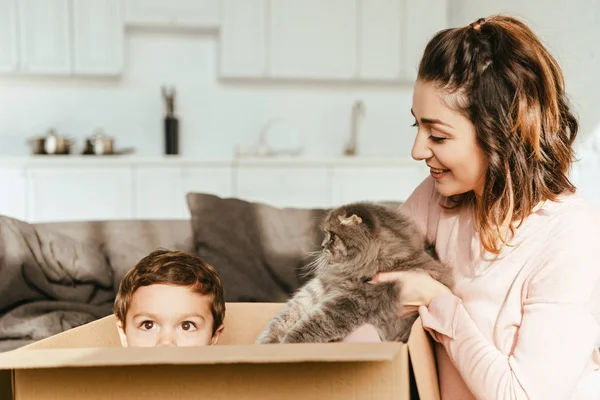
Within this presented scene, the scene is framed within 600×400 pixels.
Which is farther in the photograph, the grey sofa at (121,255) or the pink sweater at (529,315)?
the grey sofa at (121,255)

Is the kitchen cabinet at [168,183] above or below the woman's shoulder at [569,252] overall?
below

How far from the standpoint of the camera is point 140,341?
133 centimetres

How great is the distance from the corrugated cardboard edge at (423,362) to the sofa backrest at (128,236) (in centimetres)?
128

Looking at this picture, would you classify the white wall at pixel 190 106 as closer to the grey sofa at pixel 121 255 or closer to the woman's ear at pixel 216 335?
the grey sofa at pixel 121 255

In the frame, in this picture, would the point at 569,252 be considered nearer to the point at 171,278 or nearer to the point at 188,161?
the point at 171,278

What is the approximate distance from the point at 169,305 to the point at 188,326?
0.07 metres

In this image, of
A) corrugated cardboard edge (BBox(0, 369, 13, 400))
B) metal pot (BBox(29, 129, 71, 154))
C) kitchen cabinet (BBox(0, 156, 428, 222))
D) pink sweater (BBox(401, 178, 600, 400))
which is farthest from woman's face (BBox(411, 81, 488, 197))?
metal pot (BBox(29, 129, 71, 154))

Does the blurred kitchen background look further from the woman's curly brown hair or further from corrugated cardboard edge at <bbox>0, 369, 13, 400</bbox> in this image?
corrugated cardboard edge at <bbox>0, 369, 13, 400</bbox>

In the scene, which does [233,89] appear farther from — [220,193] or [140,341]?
[140,341]

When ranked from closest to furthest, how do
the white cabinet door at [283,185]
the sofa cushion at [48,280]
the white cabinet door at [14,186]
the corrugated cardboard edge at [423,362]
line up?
1. the corrugated cardboard edge at [423,362]
2. the sofa cushion at [48,280]
3. the white cabinet door at [14,186]
4. the white cabinet door at [283,185]

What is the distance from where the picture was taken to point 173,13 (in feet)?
16.8

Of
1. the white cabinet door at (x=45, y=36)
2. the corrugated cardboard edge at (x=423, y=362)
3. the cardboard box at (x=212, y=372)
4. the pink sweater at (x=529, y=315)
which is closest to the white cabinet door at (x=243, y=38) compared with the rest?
the white cabinet door at (x=45, y=36)

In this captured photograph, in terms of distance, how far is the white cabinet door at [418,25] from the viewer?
17.7 ft

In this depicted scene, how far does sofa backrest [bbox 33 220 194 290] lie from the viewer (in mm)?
2258
